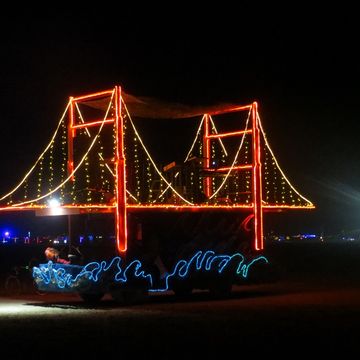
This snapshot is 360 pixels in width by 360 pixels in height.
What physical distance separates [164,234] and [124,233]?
7.67 feet

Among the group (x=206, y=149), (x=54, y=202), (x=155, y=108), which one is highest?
(x=155, y=108)

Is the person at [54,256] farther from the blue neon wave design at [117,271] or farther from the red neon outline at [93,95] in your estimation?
the red neon outline at [93,95]

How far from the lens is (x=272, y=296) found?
23344 millimetres

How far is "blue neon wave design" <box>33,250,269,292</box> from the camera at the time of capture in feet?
71.7

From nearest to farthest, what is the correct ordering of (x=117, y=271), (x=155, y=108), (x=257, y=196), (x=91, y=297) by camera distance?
(x=117, y=271)
(x=91, y=297)
(x=155, y=108)
(x=257, y=196)

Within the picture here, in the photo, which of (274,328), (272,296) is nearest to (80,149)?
(272,296)

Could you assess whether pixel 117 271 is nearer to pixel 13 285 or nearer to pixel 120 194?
pixel 120 194

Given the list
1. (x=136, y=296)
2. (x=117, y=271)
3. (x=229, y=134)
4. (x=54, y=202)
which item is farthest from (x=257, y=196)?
(x=54, y=202)

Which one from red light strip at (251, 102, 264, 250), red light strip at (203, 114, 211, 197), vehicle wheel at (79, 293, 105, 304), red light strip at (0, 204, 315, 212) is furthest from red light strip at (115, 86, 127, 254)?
red light strip at (203, 114, 211, 197)

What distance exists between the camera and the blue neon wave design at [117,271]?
2186 cm

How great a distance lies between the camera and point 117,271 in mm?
21859

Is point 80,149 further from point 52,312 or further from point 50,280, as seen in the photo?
point 52,312

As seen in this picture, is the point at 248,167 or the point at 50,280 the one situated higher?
the point at 248,167

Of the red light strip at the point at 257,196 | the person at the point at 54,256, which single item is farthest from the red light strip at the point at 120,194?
the red light strip at the point at 257,196
